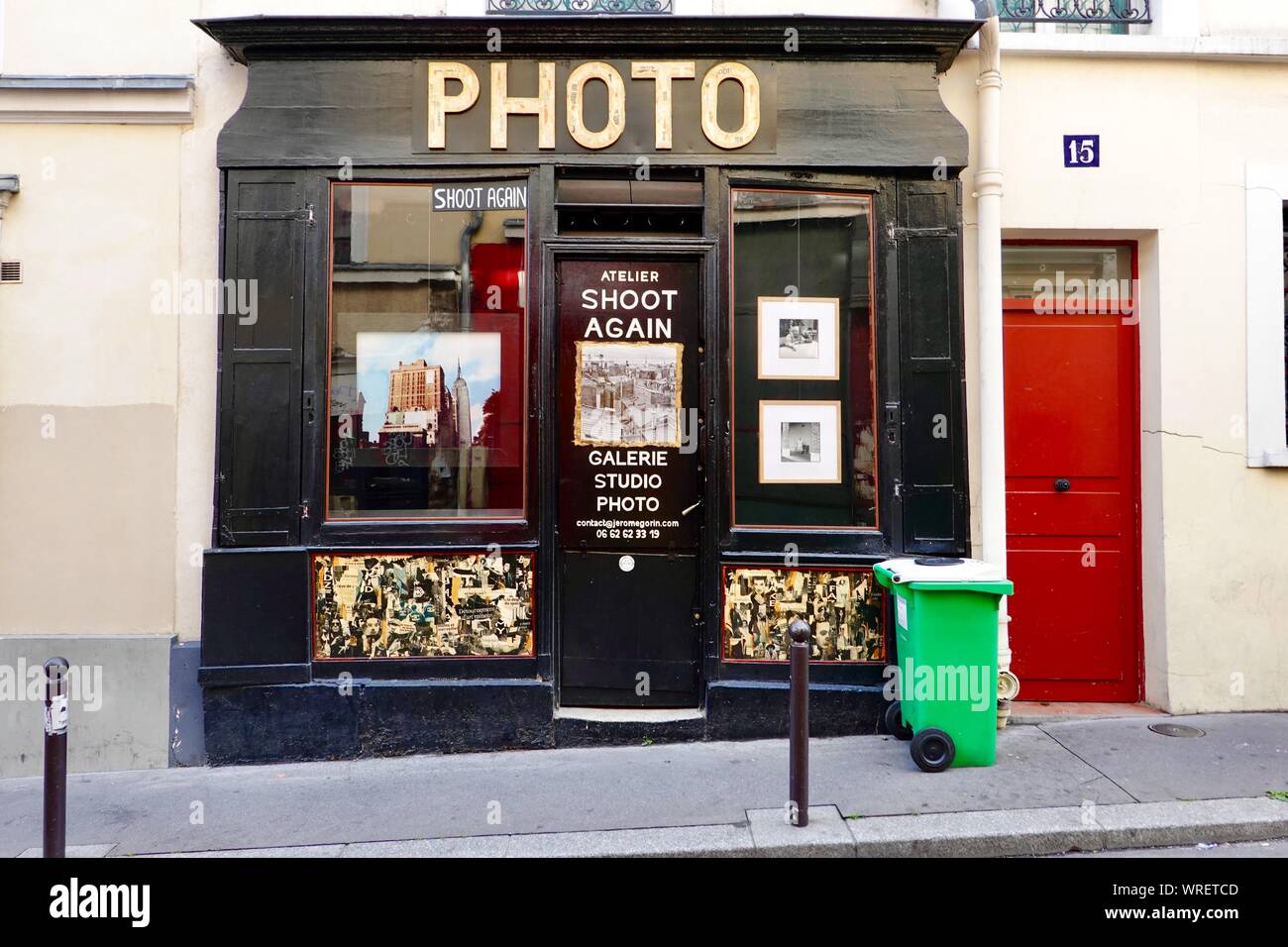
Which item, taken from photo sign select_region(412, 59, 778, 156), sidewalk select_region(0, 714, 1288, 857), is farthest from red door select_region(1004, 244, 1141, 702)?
photo sign select_region(412, 59, 778, 156)

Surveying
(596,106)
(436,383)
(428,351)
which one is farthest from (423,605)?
(596,106)

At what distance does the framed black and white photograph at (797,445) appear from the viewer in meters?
5.46

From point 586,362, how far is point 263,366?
2137 mm

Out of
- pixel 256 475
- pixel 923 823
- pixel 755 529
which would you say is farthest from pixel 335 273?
pixel 923 823

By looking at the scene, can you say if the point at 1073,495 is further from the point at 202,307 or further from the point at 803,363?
the point at 202,307

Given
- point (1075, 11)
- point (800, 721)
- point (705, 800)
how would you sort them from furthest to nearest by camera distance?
1. point (1075, 11)
2. point (705, 800)
3. point (800, 721)

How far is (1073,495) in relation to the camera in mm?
5812

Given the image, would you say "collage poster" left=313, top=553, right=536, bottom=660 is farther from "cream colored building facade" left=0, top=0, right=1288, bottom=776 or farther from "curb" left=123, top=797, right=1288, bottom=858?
"curb" left=123, top=797, right=1288, bottom=858

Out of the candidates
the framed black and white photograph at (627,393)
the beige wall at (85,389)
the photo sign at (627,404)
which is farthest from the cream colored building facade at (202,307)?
the framed black and white photograph at (627,393)

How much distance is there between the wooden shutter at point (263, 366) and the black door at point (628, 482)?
177cm

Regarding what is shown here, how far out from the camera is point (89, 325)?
17.6 feet

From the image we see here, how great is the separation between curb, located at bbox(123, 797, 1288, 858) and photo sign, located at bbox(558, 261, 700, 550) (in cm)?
196
